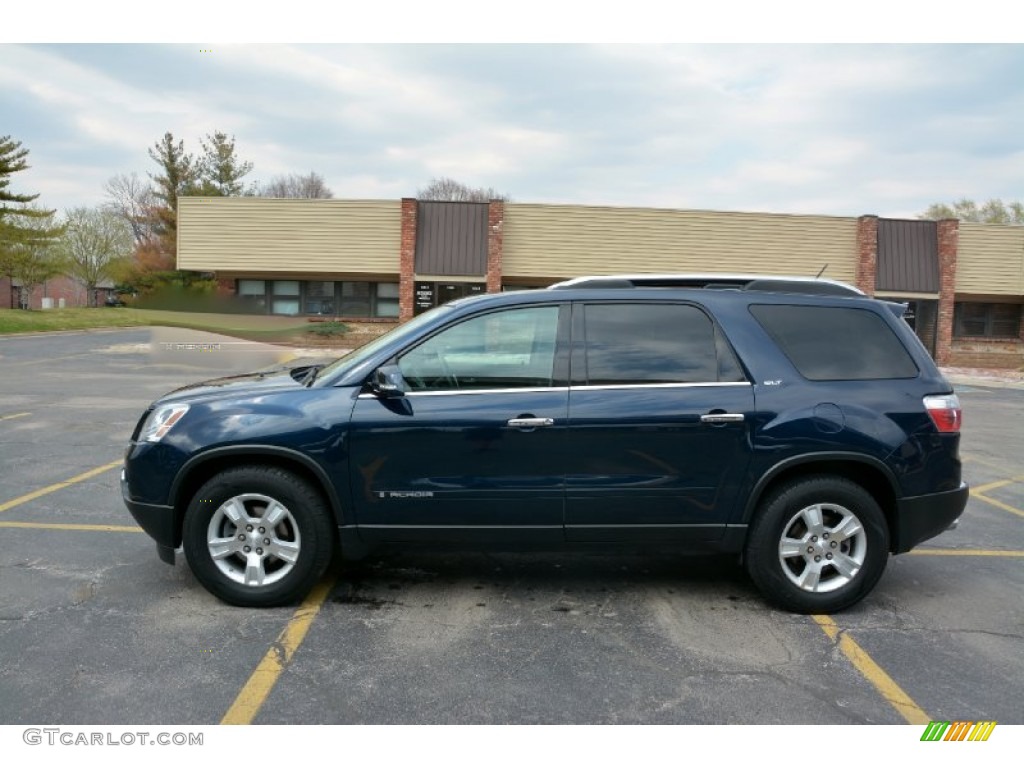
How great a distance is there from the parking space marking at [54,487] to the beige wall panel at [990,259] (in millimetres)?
26219

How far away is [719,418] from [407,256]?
2096 centimetres

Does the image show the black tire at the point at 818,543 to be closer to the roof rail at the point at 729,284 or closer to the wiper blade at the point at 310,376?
the roof rail at the point at 729,284

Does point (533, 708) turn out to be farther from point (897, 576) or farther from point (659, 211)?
point (659, 211)

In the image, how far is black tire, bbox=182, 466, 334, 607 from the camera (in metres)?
3.92

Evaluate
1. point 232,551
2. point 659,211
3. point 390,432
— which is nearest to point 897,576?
point 390,432

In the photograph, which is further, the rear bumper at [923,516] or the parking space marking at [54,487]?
the parking space marking at [54,487]

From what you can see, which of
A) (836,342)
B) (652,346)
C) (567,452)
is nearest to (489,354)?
(567,452)

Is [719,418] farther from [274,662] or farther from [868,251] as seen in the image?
[868,251]

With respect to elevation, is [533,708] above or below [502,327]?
below

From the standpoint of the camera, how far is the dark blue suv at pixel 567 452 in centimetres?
389

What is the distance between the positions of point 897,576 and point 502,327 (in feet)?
10.1

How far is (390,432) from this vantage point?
388cm

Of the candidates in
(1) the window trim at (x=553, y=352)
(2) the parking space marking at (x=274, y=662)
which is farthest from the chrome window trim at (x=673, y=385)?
(2) the parking space marking at (x=274, y=662)

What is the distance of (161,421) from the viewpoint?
4008mm
